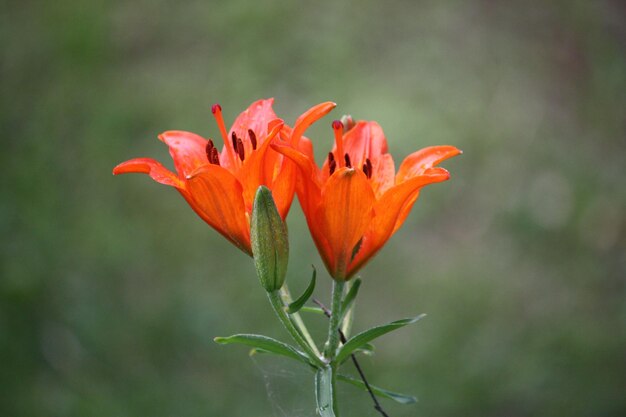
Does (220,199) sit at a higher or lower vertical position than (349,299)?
higher

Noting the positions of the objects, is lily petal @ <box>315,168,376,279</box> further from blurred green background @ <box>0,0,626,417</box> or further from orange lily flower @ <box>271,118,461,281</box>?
blurred green background @ <box>0,0,626,417</box>

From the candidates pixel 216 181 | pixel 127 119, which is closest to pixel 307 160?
pixel 216 181

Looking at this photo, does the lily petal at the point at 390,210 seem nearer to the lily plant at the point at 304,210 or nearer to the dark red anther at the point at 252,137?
the lily plant at the point at 304,210

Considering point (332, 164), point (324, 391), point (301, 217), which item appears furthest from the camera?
point (301, 217)

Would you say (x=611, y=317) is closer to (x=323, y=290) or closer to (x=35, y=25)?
(x=323, y=290)

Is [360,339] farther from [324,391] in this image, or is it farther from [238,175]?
[238,175]

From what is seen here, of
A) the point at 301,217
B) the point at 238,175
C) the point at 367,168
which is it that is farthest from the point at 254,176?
the point at 301,217
